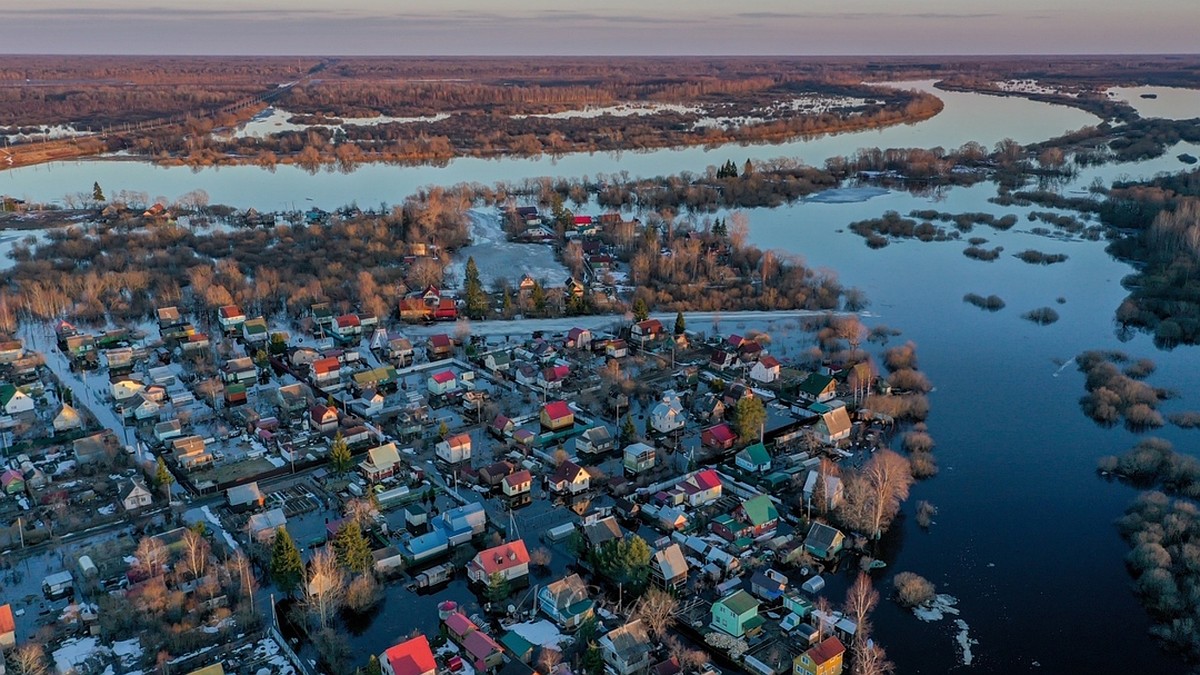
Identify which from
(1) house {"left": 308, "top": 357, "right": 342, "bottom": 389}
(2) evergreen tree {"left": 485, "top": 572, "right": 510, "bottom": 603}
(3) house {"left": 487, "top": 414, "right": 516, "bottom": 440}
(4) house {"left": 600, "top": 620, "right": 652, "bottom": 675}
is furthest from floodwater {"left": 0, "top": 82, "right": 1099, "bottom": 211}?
(4) house {"left": 600, "top": 620, "right": 652, "bottom": 675}

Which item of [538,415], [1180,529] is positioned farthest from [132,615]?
[1180,529]

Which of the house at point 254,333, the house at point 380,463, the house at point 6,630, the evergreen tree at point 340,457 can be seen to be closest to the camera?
the house at point 6,630

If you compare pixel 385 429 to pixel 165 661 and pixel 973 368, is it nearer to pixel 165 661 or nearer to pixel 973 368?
pixel 165 661

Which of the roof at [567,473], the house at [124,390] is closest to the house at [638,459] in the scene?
the roof at [567,473]

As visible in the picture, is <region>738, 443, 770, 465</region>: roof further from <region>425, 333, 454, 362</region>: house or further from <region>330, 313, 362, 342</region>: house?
<region>330, 313, 362, 342</region>: house

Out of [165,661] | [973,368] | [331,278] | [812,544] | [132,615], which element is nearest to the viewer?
[165,661]

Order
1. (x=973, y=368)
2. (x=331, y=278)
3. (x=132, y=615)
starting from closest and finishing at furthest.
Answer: (x=132, y=615), (x=973, y=368), (x=331, y=278)

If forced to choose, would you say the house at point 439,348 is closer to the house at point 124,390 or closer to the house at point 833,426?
the house at point 124,390
